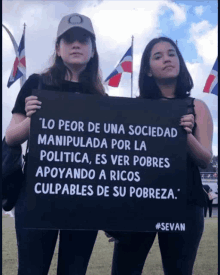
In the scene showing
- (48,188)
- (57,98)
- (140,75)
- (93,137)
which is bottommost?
(48,188)

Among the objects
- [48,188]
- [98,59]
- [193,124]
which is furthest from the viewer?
[98,59]

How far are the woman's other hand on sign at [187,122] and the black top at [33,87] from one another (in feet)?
2.18

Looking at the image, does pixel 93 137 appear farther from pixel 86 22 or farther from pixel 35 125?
pixel 86 22

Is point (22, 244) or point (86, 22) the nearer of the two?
point (22, 244)

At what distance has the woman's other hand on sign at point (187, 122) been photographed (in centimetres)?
252

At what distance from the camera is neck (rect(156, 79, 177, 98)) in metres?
2.78

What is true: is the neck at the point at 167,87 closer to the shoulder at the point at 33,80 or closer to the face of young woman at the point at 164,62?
the face of young woman at the point at 164,62

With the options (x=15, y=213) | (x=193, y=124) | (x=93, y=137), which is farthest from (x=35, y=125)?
(x=193, y=124)

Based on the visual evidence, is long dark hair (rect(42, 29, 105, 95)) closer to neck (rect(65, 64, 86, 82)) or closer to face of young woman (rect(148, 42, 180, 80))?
neck (rect(65, 64, 86, 82))

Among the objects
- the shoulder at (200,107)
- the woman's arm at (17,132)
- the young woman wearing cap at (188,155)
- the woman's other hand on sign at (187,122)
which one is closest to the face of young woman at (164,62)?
the young woman wearing cap at (188,155)

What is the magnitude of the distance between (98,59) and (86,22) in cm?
25

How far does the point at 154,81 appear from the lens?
2.79 m

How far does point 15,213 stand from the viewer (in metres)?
2.46

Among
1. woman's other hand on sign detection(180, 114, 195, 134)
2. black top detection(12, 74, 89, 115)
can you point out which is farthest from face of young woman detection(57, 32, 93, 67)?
woman's other hand on sign detection(180, 114, 195, 134)
